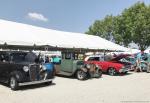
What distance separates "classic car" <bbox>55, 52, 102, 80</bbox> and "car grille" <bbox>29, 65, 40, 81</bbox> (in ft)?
14.9

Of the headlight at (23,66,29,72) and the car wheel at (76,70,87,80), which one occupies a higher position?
the headlight at (23,66,29,72)

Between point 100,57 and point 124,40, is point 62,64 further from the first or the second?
point 124,40

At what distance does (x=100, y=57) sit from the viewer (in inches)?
833

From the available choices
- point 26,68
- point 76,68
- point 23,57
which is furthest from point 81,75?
point 26,68

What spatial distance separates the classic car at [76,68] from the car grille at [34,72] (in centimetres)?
453

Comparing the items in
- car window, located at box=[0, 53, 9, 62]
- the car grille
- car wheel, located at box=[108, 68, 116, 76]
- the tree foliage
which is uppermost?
the tree foliage

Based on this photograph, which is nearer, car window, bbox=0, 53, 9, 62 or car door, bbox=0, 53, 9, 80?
car door, bbox=0, 53, 9, 80

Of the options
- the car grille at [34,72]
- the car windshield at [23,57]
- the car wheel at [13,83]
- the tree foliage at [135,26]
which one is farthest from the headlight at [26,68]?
the tree foliage at [135,26]

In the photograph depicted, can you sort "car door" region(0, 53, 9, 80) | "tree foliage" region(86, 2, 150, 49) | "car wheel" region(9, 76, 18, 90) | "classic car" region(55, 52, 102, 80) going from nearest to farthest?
"car wheel" region(9, 76, 18, 90) < "car door" region(0, 53, 9, 80) < "classic car" region(55, 52, 102, 80) < "tree foliage" region(86, 2, 150, 49)

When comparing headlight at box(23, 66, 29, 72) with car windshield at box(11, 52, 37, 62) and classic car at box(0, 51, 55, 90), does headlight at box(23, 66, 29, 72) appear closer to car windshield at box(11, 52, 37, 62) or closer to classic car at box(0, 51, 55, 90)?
classic car at box(0, 51, 55, 90)

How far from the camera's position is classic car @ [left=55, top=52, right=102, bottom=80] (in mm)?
16266

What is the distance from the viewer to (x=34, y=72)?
1198 centimetres

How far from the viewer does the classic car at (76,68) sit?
16.3 meters

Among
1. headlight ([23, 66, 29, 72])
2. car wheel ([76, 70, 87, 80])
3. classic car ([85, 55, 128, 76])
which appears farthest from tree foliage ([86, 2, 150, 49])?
headlight ([23, 66, 29, 72])
